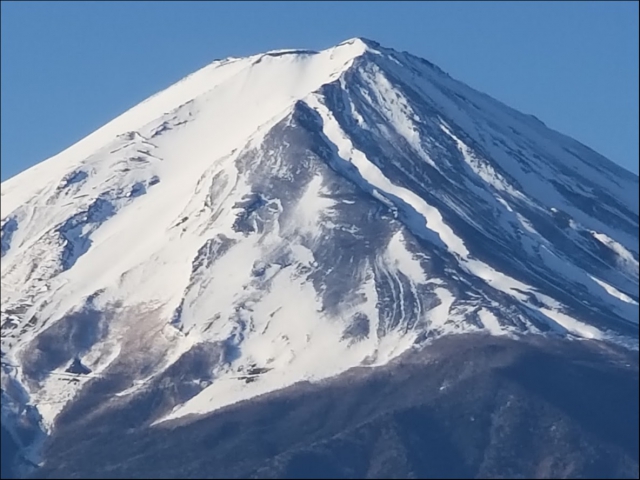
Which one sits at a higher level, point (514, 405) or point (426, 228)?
point (426, 228)

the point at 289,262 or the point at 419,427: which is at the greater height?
the point at 289,262

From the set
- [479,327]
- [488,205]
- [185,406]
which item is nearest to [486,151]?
[488,205]

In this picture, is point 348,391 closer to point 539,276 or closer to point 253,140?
point 539,276

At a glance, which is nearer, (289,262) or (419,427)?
(419,427)

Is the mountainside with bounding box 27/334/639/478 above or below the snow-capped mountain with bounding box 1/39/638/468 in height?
below

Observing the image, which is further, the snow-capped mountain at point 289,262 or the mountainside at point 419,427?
the snow-capped mountain at point 289,262

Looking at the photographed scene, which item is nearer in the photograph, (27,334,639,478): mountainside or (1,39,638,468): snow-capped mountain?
(27,334,639,478): mountainside

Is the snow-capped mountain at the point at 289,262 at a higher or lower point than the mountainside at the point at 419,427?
higher

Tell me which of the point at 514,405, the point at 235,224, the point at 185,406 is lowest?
A: the point at 514,405
